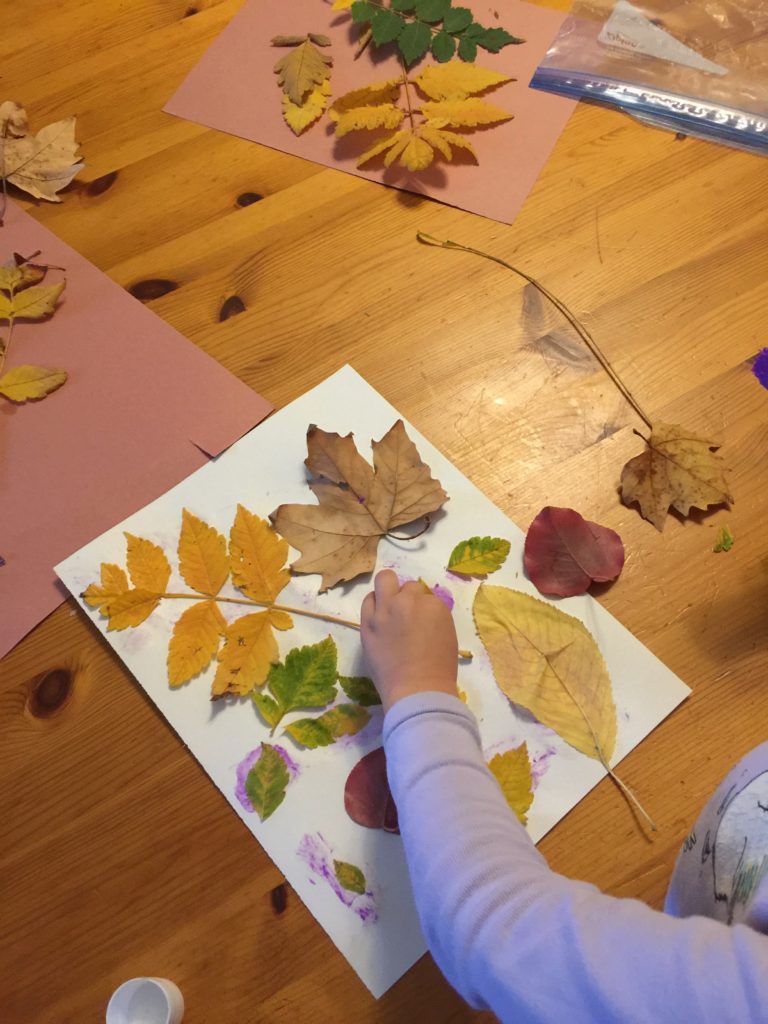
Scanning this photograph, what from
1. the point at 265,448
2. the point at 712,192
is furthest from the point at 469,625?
the point at 712,192

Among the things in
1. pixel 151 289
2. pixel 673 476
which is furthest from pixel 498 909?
pixel 151 289

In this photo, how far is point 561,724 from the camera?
0.54m

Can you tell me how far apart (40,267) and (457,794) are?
0.58 metres

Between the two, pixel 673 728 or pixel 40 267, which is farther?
pixel 40 267

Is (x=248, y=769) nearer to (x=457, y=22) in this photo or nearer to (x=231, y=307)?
(x=231, y=307)

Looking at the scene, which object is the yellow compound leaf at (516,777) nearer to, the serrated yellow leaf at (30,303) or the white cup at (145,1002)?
the white cup at (145,1002)

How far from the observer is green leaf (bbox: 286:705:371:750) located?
0.55 m

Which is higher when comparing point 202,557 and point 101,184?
point 101,184

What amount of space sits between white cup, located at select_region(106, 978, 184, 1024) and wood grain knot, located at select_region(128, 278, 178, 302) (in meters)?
0.53

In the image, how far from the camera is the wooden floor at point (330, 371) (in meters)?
0.51

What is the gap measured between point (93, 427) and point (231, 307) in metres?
0.16

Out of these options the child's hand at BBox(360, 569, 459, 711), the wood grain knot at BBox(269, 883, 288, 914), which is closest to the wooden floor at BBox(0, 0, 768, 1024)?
the wood grain knot at BBox(269, 883, 288, 914)

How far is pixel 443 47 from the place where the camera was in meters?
0.76

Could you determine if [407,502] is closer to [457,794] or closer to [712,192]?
[457,794]
